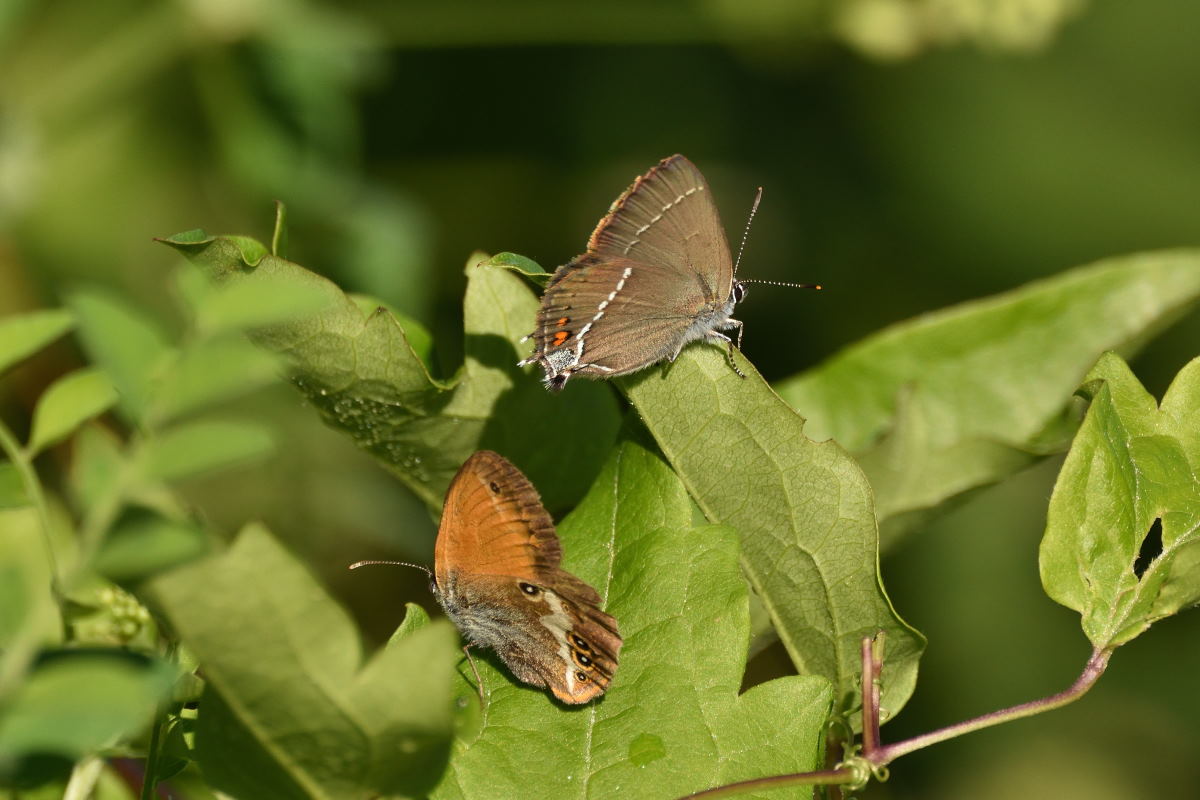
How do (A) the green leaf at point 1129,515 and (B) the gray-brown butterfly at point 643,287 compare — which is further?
(B) the gray-brown butterfly at point 643,287

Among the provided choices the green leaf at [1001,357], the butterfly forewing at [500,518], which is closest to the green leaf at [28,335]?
the butterfly forewing at [500,518]

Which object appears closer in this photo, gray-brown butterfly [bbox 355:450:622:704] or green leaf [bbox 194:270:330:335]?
green leaf [bbox 194:270:330:335]

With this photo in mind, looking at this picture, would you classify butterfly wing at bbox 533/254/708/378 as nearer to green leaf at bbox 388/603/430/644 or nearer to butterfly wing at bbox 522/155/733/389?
butterfly wing at bbox 522/155/733/389

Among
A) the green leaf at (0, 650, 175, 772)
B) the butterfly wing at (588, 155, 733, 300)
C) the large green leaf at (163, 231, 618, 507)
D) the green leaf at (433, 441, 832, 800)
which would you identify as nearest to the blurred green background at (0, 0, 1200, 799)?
the butterfly wing at (588, 155, 733, 300)

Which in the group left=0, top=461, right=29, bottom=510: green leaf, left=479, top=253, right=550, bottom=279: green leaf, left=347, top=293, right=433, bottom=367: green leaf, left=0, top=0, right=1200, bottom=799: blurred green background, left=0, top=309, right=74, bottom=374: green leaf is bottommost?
left=0, top=0, right=1200, bottom=799: blurred green background

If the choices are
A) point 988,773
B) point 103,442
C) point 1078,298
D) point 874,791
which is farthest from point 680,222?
point 988,773

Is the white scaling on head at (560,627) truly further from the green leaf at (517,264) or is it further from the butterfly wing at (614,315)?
the green leaf at (517,264)
